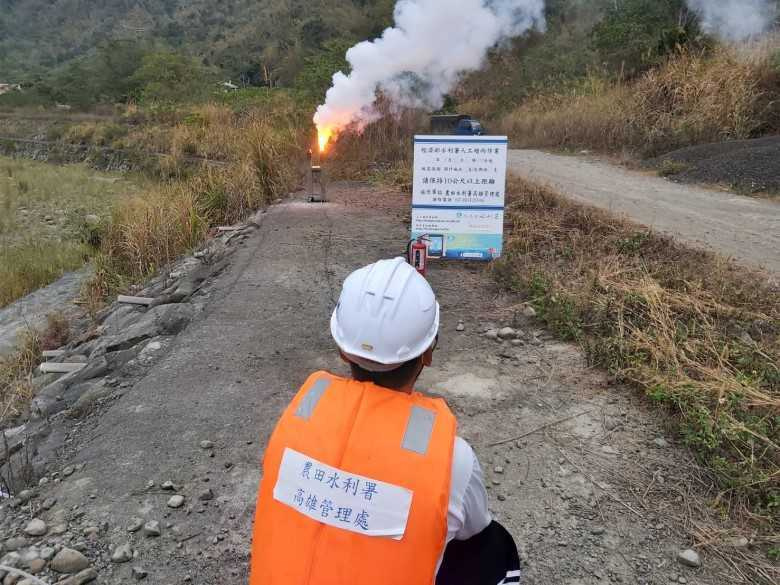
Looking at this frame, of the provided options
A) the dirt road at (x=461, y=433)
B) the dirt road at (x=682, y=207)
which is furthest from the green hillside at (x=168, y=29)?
the dirt road at (x=461, y=433)

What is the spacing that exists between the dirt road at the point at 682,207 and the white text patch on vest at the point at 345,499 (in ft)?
18.1

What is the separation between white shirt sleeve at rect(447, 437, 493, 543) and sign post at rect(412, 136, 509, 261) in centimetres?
462

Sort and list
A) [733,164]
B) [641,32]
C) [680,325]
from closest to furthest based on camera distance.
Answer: [680,325]
[733,164]
[641,32]

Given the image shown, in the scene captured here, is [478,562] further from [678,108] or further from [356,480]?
[678,108]

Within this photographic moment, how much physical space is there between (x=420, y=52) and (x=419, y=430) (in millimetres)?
8087

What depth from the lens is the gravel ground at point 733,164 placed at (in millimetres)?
9086

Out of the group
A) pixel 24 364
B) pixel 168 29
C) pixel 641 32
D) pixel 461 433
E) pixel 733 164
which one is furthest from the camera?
pixel 168 29

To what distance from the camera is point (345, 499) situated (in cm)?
136

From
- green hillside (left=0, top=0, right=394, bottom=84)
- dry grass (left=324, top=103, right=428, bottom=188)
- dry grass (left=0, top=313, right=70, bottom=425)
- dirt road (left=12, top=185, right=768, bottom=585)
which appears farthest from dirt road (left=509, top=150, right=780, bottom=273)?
green hillside (left=0, top=0, right=394, bottom=84)

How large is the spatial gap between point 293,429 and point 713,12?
659 inches

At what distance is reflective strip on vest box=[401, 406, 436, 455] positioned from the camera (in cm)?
138

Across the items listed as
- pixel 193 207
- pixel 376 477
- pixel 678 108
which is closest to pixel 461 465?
pixel 376 477

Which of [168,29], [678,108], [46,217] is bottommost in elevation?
[46,217]

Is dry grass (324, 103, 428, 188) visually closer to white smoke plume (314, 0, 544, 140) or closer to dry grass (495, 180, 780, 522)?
white smoke plume (314, 0, 544, 140)
